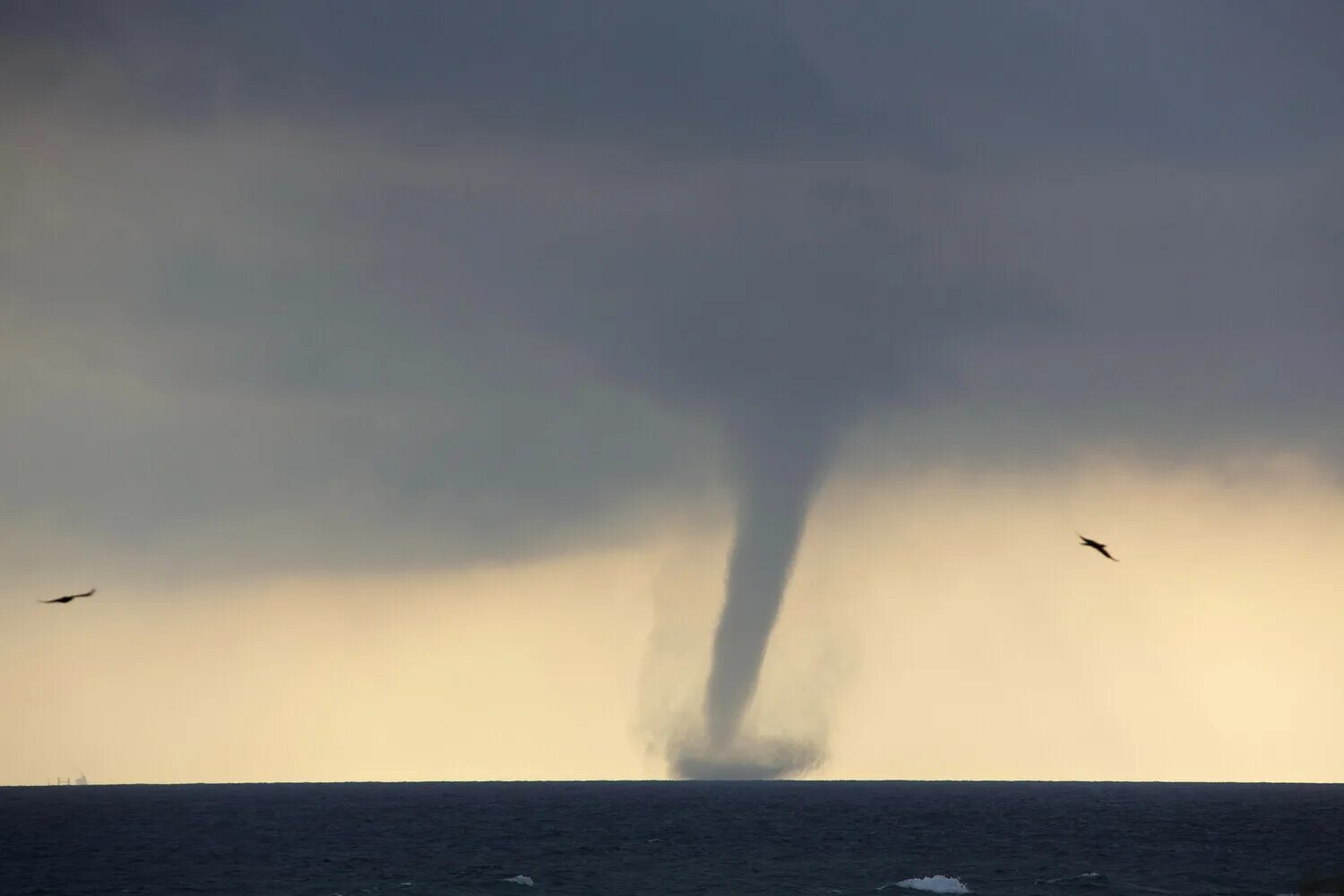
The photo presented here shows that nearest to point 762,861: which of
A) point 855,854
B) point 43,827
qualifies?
point 855,854

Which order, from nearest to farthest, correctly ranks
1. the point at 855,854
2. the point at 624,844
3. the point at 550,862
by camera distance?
the point at 550,862
the point at 855,854
the point at 624,844

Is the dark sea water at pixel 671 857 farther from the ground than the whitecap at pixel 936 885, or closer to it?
farther from the ground

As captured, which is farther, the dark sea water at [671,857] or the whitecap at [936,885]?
the dark sea water at [671,857]

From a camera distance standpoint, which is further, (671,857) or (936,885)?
(671,857)

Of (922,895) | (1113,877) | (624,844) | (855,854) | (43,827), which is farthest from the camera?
(43,827)

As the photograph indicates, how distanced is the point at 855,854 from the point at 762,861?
10.8 meters

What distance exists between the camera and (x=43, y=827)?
192875 mm

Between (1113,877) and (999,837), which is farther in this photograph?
(999,837)

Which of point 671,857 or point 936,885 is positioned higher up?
point 671,857

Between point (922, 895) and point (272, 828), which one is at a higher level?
point (272, 828)

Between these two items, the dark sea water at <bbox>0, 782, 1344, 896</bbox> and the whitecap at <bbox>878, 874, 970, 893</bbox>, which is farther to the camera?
the dark sea water at <bbox>0, 782, 1344, 896</bbox>

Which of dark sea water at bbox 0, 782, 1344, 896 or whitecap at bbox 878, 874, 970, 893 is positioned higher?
dark sea water at bbox 0, 782, 1344, 896

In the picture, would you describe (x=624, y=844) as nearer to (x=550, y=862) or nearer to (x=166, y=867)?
(x=550, y=862)

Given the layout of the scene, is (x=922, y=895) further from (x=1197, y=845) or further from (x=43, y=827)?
(x=43, y=827)
